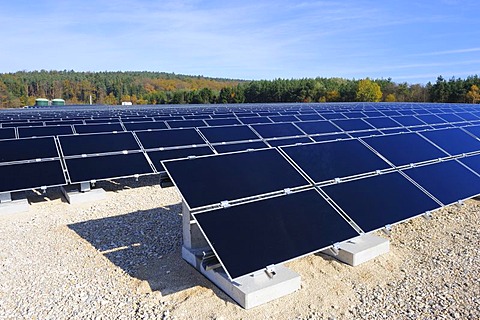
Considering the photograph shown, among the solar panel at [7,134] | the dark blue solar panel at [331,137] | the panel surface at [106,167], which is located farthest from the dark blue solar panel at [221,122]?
the solar panel at [7,134]

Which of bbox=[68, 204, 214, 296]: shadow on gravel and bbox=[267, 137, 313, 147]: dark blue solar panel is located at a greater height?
bbox=[267, 137, 313, 147]: dark blue solar panel

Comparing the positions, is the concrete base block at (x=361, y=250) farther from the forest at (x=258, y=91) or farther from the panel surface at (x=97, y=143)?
the forest at (x=258, y=91)

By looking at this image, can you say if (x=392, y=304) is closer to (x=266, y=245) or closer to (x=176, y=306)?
(x=266, y=245)

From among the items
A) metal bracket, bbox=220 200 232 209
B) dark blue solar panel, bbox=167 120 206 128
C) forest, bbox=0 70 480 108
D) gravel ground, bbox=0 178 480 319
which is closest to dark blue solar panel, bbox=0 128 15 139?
gravel ground, bbox=0 178 480 319

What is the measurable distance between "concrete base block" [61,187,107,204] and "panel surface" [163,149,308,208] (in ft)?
20.0

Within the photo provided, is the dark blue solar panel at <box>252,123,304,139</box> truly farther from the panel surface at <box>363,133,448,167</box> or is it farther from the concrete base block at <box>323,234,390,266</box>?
the concrete base block at <box>323,234,390,266</box>

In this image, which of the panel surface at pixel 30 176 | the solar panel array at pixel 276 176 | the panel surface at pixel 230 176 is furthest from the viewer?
the panel surface at pixel 30 176

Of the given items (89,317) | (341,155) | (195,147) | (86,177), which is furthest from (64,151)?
(341,155)

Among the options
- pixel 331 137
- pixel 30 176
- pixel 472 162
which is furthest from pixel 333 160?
pixel 331 137

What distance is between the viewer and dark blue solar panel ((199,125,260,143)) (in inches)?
580

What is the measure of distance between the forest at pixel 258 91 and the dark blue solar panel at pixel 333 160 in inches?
2757

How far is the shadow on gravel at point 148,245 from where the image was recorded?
6.49 m

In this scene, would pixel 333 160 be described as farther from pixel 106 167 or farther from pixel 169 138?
pixel 169 138

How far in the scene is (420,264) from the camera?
698cm
